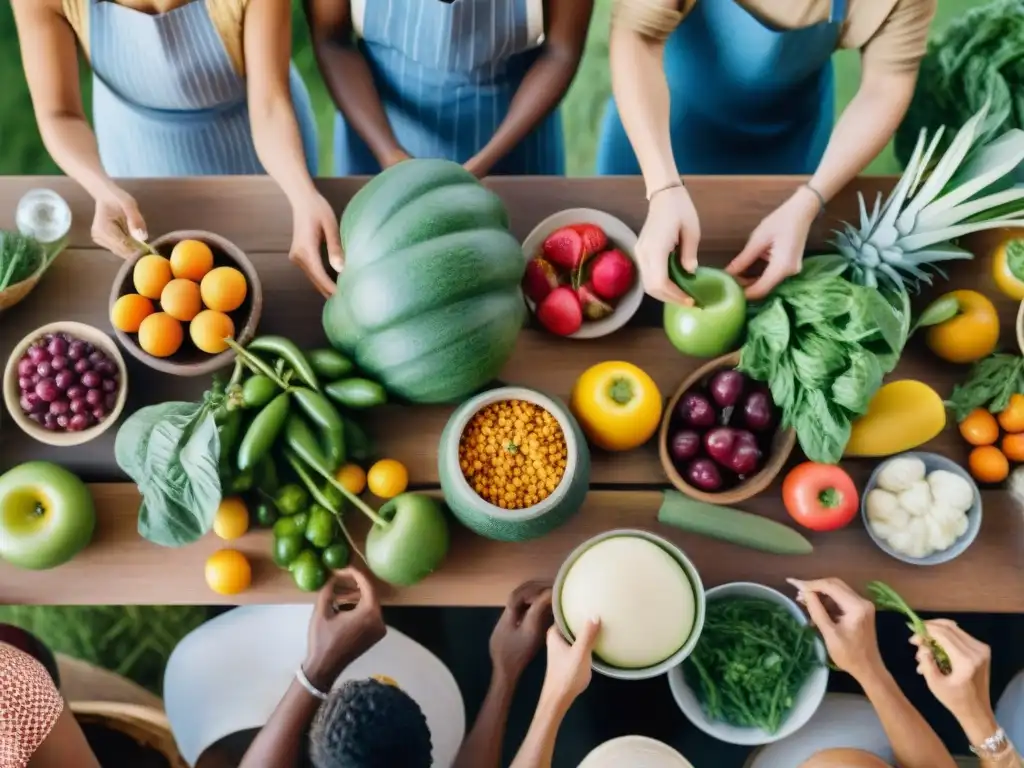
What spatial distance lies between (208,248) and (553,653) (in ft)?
2.12

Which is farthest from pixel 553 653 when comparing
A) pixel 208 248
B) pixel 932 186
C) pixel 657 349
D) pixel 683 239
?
pixel 932 186

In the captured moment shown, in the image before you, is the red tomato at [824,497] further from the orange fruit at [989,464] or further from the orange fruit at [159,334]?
the orange fruit at [159,334]

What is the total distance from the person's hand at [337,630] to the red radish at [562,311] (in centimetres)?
40

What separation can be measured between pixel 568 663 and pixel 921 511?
471 mm

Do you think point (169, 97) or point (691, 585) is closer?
point (691, 585)

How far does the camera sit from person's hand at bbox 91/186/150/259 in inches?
37.4

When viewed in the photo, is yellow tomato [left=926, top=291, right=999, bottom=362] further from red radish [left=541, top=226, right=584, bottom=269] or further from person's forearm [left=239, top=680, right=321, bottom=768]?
person's forearm [left=239, top=680, right=321, bottom=768]

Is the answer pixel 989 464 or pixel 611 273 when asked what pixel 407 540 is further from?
pixel 989 464

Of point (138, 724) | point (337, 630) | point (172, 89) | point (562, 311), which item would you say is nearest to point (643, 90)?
point (562, 311)

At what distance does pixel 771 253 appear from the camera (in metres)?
0.96

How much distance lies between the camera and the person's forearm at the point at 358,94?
1.14m

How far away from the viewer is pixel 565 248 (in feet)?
3.05

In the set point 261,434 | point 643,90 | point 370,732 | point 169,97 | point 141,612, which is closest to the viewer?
point 370,732

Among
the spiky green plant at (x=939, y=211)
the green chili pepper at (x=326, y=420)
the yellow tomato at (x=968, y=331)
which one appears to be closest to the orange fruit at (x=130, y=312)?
the green chili pepper at (x=326, y=420)
